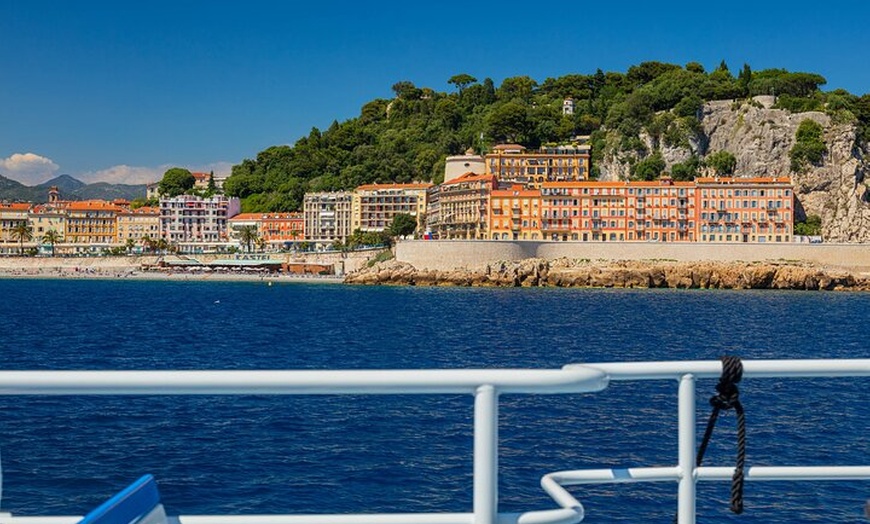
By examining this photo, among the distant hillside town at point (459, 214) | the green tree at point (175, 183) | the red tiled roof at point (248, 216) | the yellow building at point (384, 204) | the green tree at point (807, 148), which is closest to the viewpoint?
the distant hillside town at point (459, 214)

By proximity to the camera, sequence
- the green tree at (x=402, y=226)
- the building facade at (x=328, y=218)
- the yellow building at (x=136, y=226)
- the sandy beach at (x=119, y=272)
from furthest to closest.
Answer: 1. the yellow building at (x=136, y=226)
2. the building facade at (x=328, y=218)
3. the green tree at (x=402, y=226)
4. the sandy beach at (x=119, y=272)

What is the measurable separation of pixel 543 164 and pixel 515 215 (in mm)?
18589

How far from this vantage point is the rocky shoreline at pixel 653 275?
84062mm

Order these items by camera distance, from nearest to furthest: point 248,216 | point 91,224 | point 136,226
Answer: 1. point 248,216
2. point 91,224
3. point 136,226

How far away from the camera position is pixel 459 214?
4200 inches

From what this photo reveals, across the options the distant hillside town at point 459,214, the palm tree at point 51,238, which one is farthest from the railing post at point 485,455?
the palm tree at point 51,238

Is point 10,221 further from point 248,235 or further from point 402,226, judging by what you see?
point 402,226

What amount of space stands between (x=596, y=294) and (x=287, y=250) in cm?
5761

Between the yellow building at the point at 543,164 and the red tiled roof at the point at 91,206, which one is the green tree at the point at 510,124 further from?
the red tiled roof at the point at 91,206

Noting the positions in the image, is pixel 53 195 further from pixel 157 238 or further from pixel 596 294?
pixel 596 294

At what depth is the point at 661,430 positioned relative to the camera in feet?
60.0

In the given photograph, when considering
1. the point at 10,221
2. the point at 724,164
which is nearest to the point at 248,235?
the point at 10,221

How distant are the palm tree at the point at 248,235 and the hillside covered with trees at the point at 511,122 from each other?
29.8 feet

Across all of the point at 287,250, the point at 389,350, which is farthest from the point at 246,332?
the point at 287,250
